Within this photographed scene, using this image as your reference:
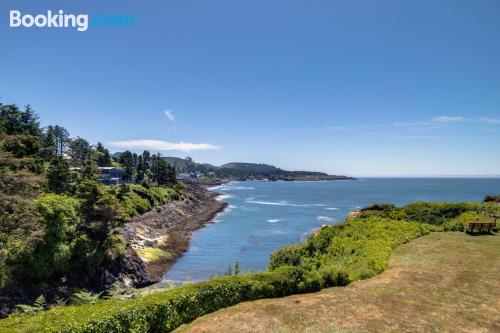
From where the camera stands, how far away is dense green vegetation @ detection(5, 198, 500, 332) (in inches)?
466

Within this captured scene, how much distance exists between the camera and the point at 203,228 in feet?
247

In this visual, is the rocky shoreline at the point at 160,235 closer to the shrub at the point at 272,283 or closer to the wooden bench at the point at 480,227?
the shrub at the point at 272,283

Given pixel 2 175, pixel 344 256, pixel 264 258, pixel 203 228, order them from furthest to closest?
pixel 203 228 → pixel 264 258 → pixel 2 175 → pixel 344 256

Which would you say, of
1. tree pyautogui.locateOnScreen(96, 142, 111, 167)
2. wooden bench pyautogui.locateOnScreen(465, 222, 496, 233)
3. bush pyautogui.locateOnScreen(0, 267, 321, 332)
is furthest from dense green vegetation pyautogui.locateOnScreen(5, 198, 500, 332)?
tree pyautogui.locateOnScreen(96, 142, 111, 167)

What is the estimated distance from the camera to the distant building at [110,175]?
115375 millimetres

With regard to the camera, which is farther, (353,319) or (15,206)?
(15,206)

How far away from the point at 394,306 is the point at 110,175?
127 metres

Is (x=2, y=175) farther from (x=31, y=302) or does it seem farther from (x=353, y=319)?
(x=353, y=319)

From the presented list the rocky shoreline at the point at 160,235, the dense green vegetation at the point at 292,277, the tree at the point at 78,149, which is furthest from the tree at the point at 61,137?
the dense green vegetation at the point at 292,277

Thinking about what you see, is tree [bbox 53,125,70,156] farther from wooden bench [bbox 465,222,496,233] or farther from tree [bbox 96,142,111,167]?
wooden bench [bbox 465,222,496,233]

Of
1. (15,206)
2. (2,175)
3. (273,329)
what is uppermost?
(2,175)

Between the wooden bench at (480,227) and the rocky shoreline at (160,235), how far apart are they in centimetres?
3452

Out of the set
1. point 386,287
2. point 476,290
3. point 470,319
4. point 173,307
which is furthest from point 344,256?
point 173,307

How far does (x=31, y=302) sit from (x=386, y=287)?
29.5m
